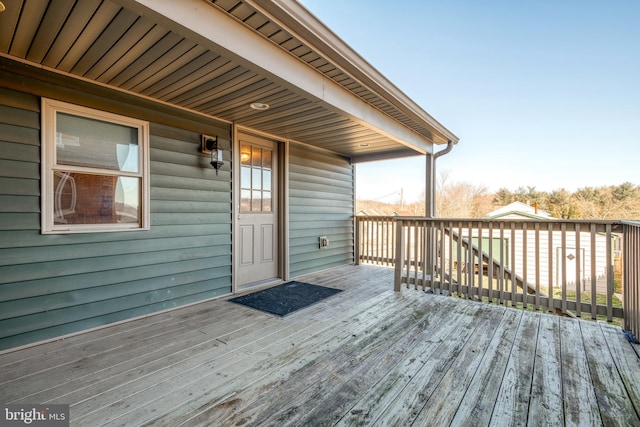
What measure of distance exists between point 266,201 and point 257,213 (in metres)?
0.27

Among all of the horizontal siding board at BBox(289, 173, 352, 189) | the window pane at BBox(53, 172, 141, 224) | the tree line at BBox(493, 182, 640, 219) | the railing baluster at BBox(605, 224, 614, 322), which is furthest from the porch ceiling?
the tree line at BBox(493, 182, 640, 219)

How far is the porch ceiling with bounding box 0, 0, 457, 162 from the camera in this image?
164cm

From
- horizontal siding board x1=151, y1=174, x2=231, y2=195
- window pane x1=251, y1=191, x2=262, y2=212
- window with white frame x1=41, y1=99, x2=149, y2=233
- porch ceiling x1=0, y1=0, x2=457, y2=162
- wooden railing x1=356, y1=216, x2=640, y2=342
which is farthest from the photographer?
window pane x1=251, y1=191, x2=262, y2=212

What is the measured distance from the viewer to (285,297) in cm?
351

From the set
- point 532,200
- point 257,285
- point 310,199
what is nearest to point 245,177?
point 310,199

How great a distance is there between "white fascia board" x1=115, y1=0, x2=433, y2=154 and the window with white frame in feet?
5.07

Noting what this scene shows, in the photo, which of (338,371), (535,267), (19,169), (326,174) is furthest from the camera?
(326,174)

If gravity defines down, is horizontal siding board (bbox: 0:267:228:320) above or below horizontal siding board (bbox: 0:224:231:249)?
below

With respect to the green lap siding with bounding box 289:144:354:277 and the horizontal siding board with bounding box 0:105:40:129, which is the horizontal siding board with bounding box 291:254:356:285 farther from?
the horizontal siding board with bounding box 0:105:40:129

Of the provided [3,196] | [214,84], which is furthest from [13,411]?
[214,84]

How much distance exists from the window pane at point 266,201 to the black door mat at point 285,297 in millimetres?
1182

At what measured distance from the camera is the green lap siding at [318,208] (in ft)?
15.2

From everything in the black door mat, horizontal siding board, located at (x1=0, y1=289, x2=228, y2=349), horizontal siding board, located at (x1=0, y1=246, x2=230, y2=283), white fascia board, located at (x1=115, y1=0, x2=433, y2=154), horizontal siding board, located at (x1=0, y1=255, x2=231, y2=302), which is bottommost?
the black door mat

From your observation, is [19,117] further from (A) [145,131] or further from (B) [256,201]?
(B) [256,201]
